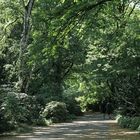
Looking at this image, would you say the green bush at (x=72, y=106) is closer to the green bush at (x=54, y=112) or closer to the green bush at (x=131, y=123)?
the green bush at (x=54, y=112)

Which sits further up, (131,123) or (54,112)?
(54,112)

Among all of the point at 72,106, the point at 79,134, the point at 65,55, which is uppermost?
the point at 65,55

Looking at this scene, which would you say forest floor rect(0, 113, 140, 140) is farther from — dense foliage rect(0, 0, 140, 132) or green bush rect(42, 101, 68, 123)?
green bush rect(42, 101, 68, 123)

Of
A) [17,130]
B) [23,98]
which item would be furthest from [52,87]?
[17,130]

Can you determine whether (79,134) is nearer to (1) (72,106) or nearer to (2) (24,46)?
(2) (24,46)

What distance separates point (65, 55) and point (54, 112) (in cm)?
928

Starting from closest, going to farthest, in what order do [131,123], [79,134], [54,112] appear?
[79,134] < [131,123] < [54,112]

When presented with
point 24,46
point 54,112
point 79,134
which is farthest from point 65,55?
point 79,134

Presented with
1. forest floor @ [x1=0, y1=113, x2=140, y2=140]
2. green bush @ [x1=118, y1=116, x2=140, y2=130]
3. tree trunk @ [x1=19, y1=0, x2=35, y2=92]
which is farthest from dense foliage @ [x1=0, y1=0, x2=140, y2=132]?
forest floor @ [x1=0, y1=113, x2=140, y2=140]

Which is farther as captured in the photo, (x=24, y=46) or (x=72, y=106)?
(x=72, y=106)

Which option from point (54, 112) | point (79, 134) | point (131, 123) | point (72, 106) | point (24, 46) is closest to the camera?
point (79, 134)

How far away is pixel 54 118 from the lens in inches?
1213

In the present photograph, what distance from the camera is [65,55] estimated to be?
3900 centimetres

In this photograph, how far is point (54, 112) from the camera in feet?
102
